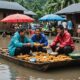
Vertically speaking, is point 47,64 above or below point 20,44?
below

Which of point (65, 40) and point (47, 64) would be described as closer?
point (47, 64)

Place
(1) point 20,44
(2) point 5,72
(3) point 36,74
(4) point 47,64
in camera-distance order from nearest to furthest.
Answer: (4) point 47,64, (3) point 36,74, (2) point 5,72, (1) point 20,44

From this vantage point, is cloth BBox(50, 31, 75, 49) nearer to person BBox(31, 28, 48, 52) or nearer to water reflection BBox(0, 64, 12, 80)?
person BBox(31, 28, 48, 52)

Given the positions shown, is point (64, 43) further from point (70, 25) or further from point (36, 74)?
point (70, 25)

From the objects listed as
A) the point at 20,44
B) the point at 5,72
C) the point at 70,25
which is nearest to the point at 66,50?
the point at 20,44

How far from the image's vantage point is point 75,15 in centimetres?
2633

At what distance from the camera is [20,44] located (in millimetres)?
11109

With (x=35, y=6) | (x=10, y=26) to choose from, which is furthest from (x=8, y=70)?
(x=35, y=6)

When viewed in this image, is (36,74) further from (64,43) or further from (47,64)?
(64,43)

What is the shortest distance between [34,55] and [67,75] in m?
2.13

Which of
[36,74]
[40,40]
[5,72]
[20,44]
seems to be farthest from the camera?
[40,40]

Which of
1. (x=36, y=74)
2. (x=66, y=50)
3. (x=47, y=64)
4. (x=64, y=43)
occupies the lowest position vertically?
(x=36, y=74)

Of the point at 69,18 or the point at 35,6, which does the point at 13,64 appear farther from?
the point at 35,6

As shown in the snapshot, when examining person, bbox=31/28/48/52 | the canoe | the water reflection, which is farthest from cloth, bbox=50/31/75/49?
the water reflection
